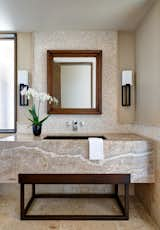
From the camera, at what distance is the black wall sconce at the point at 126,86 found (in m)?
3.47

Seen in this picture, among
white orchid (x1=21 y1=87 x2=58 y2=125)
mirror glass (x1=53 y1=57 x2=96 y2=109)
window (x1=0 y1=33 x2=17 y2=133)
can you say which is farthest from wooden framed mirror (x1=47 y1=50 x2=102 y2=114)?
window (x1=0 y1=33 x2=17 y2=133)

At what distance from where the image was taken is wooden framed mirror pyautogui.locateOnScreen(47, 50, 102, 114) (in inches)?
137

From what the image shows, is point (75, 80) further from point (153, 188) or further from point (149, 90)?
point (153, 188)

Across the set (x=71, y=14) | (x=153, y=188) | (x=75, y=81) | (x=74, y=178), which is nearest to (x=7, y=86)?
(x=75, y=81)

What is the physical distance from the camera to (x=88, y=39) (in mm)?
3521

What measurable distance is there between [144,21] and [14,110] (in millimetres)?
2047

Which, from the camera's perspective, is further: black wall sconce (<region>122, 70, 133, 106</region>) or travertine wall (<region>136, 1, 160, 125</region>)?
black wall sconce (<region>122, 70, 133, 106</region>)

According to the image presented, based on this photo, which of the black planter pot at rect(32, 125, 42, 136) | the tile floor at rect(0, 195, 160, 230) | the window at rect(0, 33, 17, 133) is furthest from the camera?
the window at rect(0, 33, 17, 133)

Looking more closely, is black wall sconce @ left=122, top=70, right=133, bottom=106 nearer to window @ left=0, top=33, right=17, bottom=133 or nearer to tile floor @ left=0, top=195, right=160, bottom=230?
tile floor @ left=0, top=195, right=160, bottom=230

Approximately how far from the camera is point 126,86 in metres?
3.51

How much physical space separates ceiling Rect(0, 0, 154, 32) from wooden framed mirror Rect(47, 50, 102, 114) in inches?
14.8

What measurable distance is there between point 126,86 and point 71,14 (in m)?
1.20

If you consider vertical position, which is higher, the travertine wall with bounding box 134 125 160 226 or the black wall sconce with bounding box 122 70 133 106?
the black wall sconce with bounding box 122 70 133 106

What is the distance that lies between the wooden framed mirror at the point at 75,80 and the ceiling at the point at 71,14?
0.38m
